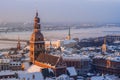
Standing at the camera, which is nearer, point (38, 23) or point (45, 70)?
point (45, 70)

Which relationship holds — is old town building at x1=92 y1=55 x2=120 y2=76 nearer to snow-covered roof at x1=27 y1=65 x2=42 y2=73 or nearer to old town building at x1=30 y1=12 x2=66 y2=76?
old town building at x1=30 y1=12 x2=66 y2=76

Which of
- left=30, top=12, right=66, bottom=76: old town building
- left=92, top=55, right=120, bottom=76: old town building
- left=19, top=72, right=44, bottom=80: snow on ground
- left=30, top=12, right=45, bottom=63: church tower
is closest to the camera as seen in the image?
left=19, top=72, right=44, bottom=80: snow on ground

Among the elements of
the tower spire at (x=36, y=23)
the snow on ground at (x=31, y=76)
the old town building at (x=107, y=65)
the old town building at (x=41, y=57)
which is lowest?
the old town building at (x=107, y=65)

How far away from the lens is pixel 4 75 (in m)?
33.2

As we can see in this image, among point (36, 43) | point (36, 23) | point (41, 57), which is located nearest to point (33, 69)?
point (41, 57)

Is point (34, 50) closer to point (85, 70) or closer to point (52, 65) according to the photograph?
point (52, 65)

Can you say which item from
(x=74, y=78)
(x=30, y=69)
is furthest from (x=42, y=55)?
(x=74, y=78)

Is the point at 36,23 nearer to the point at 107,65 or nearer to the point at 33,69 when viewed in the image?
the point at 33,69

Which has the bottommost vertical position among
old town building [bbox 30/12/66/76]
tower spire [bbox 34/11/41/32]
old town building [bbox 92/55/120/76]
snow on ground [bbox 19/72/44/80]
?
old town building [bbox 92/55/120/76]

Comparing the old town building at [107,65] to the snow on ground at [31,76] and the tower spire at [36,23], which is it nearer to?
the tower spire at [36,23]

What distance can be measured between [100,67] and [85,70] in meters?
2.46

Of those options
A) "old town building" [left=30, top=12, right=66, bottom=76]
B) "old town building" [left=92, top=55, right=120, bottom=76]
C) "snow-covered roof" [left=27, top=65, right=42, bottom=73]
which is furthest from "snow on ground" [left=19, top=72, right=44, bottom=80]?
"old town building" [left=92, top=55, right=120, bottom=76]

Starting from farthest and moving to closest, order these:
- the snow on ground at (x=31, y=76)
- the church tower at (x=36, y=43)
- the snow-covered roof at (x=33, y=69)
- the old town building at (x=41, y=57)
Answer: the church tower at (x=36, y=43) → the snow-covered roof at (x=33, y=69) → the old town building at (x=41, y=57) → the snow on ground at (x=31, y=76)

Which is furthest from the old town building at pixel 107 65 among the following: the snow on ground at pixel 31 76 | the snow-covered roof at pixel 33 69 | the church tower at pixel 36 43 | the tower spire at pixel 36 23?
the snow on ground at pixel 31 76
